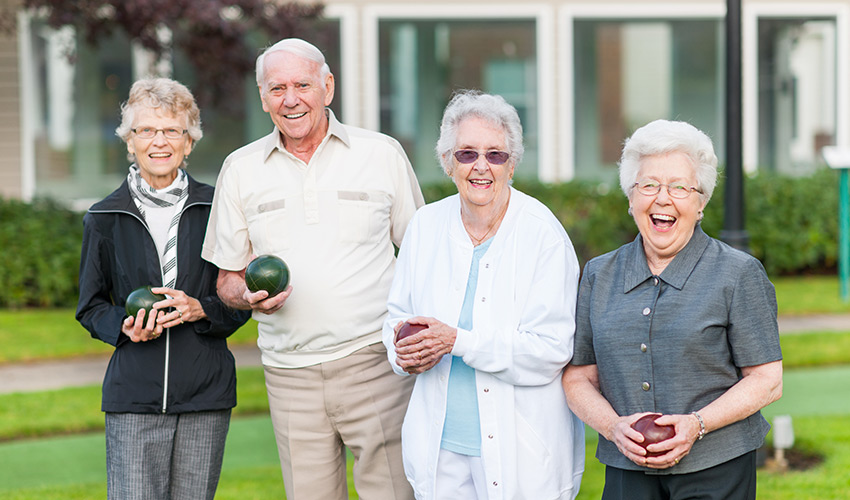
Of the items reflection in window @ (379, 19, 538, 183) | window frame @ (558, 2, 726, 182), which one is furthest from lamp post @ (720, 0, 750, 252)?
reflection in window @ (379, 19, 538, 183)

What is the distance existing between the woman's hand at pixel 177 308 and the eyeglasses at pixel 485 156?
1.15 m

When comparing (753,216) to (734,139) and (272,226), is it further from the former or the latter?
(272,226)

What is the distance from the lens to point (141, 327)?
11.0 feet

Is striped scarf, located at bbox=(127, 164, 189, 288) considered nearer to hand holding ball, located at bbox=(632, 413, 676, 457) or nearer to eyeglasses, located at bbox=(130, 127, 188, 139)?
eyeglasses, located at bbox=(130, 127, 188, 139)

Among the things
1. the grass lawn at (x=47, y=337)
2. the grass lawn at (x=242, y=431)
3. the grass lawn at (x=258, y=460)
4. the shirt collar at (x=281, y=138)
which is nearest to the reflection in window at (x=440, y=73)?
the grass lawn at (x=47, y=337)

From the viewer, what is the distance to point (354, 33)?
504 inches

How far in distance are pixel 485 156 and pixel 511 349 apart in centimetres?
65

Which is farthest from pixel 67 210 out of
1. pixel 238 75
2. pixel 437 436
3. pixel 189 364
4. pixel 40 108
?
pixel 437 436

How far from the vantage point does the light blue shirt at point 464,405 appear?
10.2ft

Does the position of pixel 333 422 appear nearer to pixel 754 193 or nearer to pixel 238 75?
pixel 238 75

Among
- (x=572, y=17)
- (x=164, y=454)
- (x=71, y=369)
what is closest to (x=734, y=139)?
(x=164, y=454)

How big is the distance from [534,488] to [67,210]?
976cm

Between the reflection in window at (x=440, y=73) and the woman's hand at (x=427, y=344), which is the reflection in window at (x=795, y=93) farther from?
the woman's hand at (x=427, y=344)

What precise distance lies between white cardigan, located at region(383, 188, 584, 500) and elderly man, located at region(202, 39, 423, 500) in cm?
37
